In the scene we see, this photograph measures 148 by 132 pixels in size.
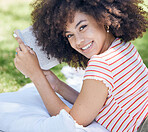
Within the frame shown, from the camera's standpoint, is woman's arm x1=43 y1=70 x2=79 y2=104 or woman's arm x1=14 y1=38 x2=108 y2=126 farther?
woman's arm x1=43 y1=70 x2=79 y2=104

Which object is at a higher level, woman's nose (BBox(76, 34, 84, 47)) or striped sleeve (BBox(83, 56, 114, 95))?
woman's nose (BBox(76, 34, 84, 47))

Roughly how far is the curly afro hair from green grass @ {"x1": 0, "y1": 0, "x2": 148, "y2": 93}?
0.46 meters

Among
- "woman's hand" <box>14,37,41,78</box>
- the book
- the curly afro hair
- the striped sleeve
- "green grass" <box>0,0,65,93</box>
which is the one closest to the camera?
the striped sleeve

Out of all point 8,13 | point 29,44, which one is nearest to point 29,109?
point 29,44

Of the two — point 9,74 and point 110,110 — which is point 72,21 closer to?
point 110,110

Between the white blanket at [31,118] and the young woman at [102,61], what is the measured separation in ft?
0.22

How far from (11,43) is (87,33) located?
9.17 feet

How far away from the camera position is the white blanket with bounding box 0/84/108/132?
5.90ft

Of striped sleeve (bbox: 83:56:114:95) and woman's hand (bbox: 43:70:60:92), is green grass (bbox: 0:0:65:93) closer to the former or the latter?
woman's hand (bbox: 43:70:60:92)

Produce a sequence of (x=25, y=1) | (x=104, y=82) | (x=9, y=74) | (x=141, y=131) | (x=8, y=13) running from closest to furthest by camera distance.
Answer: (x=104, y=82), (x=141, y=131), (x=9, y=74), (x=8, y=13), (x=25, y=1)

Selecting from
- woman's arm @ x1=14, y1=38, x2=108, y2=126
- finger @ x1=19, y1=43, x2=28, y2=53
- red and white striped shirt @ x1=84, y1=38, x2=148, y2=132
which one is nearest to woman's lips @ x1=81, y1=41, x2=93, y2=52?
red and white striped shirt @ x1=84, y1=38, x2=148, y2=132

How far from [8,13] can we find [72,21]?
4180 millimetres

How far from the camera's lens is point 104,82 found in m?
1.71

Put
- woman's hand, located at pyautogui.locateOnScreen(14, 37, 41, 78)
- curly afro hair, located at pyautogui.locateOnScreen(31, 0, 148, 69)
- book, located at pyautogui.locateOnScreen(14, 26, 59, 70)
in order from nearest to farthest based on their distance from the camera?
curly afro hair, located at pyautogui.locateOnScreen(31, 0, 148, 69), woman's hand, located at pyautogui.locateOnScreen(14, 37, 41, 78), book, located at pyautogui.locateOnScreen(14, 26, 59, 70)
